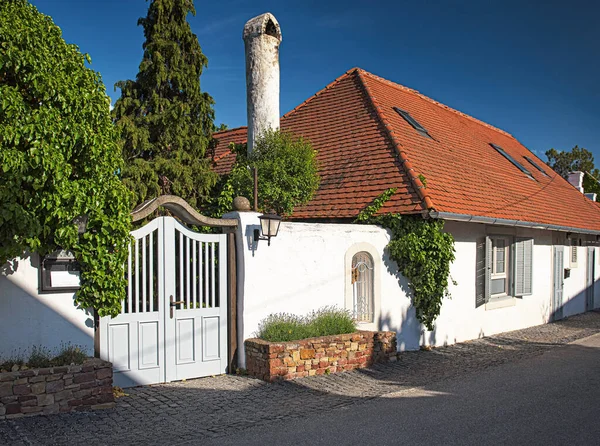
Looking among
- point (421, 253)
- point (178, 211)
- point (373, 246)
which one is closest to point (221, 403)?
point (178, 211)

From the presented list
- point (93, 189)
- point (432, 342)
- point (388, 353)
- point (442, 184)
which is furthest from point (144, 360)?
point (442, 184)

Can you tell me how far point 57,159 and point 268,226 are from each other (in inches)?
123

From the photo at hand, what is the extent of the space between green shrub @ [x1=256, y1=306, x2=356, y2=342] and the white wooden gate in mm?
653

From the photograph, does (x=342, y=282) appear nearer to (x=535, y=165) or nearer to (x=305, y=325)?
(x=305, y=325)

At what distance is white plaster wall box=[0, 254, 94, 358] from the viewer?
6492 mm

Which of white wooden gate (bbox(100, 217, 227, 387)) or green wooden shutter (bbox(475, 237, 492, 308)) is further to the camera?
green wooden shutter (bbox(475, 237, 492, 308))

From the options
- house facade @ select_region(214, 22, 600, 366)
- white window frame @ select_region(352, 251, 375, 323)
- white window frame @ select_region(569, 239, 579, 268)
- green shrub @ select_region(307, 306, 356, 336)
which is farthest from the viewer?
white window frame @ select_region(569, 239, 579, 268)

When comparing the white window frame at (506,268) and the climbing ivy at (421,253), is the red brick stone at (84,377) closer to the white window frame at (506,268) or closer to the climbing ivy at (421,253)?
the climbing ivy at (421,253)

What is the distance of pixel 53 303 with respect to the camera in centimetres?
675

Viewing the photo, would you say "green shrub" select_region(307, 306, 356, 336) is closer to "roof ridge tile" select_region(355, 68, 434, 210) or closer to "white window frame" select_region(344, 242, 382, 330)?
"white window frame" select_region(344, 242, 382, 330)

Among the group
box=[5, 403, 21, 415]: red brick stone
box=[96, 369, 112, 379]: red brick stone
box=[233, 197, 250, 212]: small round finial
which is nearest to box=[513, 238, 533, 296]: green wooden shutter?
box=[233, 197, 250, 212]: small round finial

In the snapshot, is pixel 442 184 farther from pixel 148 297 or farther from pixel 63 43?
pixel 63 43

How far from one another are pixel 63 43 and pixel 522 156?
59.3 feet

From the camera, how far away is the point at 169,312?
772 centimetres
